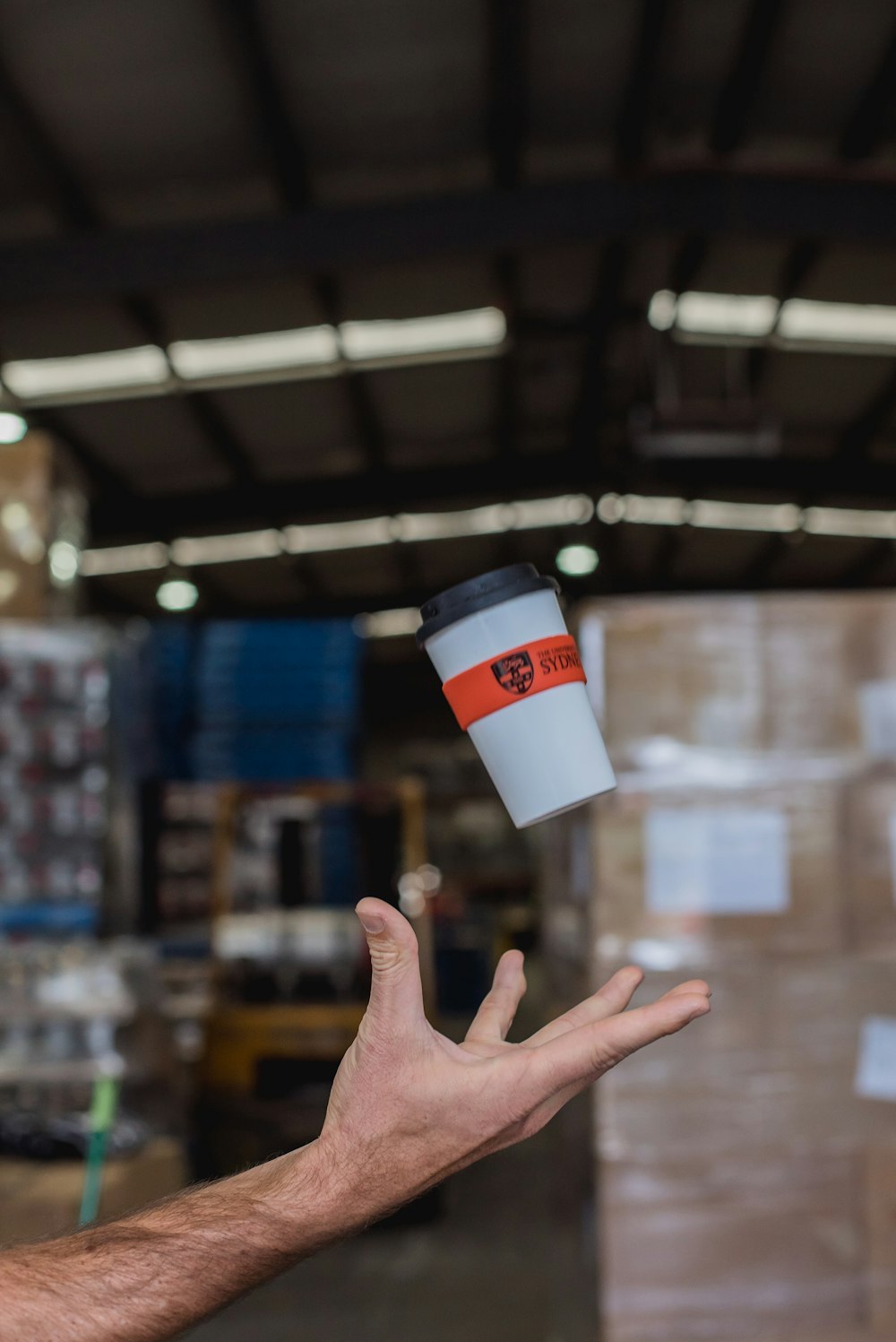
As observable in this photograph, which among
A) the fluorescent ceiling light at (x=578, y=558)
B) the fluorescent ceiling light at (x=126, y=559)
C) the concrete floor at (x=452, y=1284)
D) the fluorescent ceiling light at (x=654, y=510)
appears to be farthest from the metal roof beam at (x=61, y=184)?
the fluorescent ceiling light at (x=654, y=510)

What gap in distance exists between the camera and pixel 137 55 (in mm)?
5465

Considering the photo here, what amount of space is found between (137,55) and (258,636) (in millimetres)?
2689

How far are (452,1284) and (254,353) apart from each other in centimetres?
594

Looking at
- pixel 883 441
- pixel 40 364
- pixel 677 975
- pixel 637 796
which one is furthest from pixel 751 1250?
pixel 883 441

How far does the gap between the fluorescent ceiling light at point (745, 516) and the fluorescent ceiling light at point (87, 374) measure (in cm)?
626

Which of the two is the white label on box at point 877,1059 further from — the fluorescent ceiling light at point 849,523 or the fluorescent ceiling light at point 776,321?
the fluorescent ceiling light at point 849,523

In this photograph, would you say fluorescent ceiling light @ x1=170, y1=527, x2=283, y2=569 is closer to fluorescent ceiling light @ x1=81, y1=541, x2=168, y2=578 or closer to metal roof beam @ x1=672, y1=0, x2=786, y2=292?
fluorescent ceiling light @ x1=81, y1=541, x2=168, y2=578

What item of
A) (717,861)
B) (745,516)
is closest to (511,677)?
(717,861)

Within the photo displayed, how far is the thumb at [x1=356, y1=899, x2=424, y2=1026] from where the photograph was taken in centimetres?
98

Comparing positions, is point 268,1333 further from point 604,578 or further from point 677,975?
point 604,578

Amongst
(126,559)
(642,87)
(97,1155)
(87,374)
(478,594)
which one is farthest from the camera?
(126,559)

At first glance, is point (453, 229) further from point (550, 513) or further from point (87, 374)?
point (550, 513)

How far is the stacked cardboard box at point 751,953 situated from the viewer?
252cm

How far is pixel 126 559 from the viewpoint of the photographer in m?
13.2
